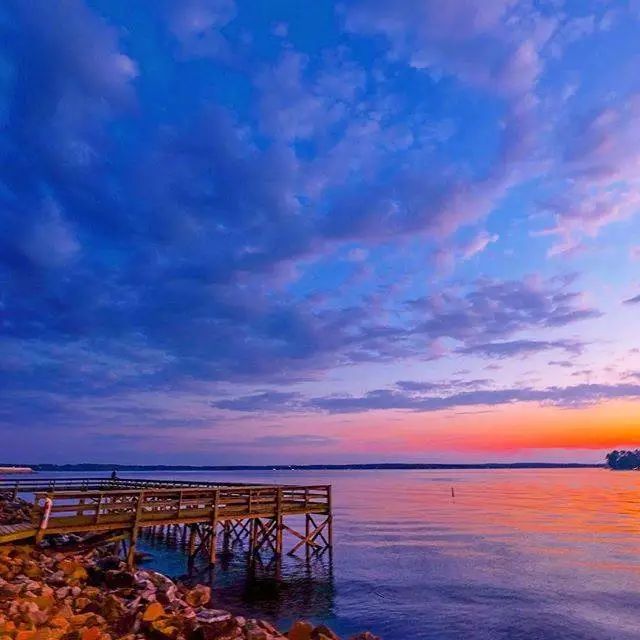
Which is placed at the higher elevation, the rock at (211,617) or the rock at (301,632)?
the rock at (211,617)

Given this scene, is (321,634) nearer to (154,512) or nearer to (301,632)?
(301,632)

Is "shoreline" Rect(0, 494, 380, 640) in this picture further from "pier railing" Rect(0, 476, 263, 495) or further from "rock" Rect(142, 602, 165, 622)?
"pier railing" Rect(0, 476, 263, 495)

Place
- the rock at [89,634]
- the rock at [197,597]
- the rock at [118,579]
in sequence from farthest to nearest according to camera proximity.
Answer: the rock at [197,597]
the rock at [118,579]
the rock at [89,634]

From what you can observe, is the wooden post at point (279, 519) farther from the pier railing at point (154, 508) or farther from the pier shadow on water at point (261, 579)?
the pier shadow on water at point (261, 579)

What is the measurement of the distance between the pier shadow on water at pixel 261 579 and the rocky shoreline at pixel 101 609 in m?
5.76


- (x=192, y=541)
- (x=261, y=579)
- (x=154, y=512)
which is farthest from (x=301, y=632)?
(x=192, y=541)

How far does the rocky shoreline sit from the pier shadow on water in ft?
18.9

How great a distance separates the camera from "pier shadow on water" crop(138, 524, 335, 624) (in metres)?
21.3

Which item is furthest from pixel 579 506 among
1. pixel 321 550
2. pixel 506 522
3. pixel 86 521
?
pixel 86 521

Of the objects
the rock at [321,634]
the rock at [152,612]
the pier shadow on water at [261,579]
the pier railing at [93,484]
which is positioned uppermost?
the pier railing at [93,484]

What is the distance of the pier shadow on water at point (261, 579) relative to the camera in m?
21.3

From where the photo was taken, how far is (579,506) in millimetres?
70688

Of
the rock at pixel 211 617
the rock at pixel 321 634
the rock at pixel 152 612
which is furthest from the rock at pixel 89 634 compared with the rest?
the rock at pixel 321 634

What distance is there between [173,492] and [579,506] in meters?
64.2
